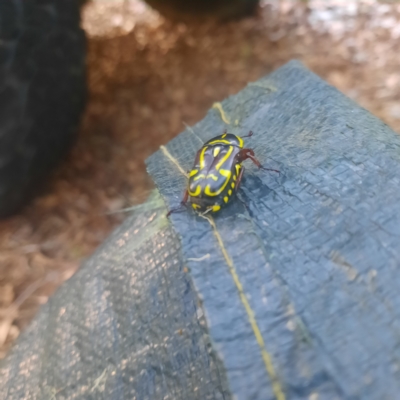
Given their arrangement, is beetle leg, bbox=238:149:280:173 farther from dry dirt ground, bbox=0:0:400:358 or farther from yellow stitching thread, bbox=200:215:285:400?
dry dirt ground, bbox=0:0:400:358

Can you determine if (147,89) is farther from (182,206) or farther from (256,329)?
(256,329)

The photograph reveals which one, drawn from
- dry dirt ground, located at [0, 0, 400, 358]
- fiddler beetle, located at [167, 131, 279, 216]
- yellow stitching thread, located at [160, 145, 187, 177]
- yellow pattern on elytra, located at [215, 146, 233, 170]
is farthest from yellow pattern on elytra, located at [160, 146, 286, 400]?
dry dirt ground, located at [0, 0, 400, 358]

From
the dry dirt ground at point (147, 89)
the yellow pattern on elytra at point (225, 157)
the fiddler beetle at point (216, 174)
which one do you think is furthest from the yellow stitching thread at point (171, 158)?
the dry dirt ground at point (147, 89)

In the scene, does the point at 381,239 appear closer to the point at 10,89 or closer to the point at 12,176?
the point at 10,89

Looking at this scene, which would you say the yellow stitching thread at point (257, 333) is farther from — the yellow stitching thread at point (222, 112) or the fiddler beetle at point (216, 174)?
the yellow stitching thread at point (222, 112)

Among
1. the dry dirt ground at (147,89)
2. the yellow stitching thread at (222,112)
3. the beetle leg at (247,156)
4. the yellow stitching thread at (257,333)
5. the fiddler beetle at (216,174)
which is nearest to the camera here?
the yellow stitching thread at (257,333)
